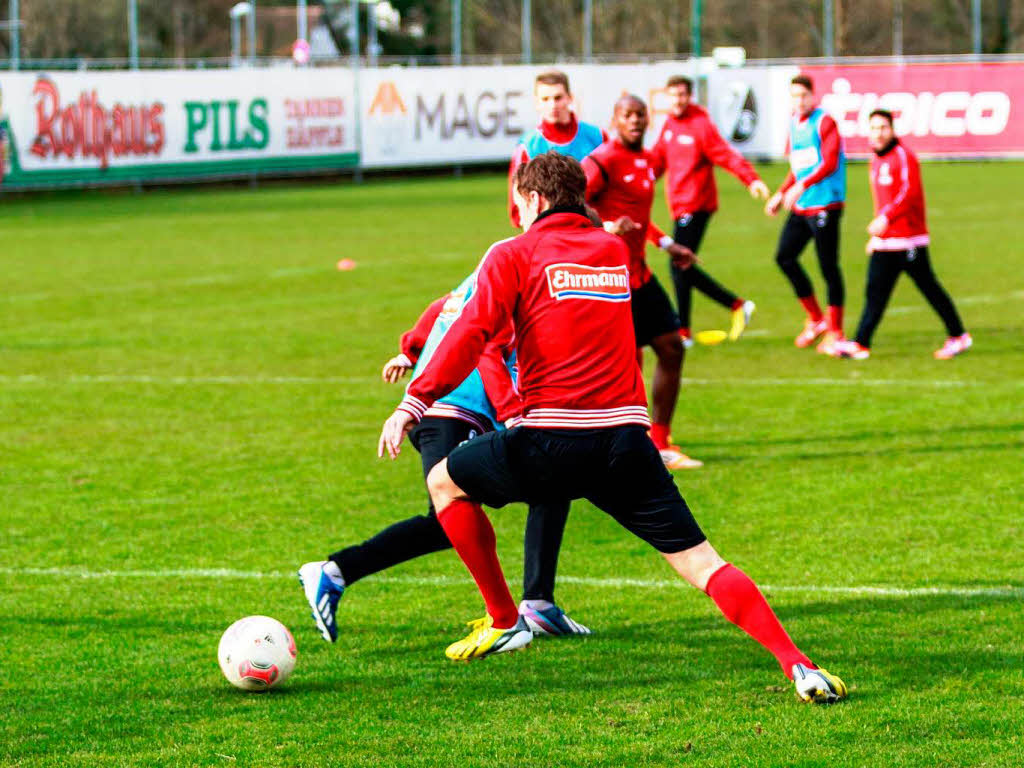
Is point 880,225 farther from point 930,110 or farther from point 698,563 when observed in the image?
point 930,110

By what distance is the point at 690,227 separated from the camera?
570 inches

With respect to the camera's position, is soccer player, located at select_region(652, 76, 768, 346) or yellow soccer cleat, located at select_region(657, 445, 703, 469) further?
soccer player, located at select_region(652, 76, 768, 346)

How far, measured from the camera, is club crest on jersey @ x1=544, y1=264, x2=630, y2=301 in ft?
17.7

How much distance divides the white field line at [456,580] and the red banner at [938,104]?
34733mm

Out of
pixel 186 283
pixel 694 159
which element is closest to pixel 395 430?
pixel 694 159

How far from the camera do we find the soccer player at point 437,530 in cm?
627

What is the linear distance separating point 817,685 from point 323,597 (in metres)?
1.93

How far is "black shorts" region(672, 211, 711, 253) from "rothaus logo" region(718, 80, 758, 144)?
29464 mm

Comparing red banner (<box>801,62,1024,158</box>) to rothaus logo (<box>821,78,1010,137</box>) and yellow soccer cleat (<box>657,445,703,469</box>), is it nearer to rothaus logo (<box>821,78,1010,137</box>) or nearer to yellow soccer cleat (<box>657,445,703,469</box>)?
rothaus logo (<box>821,78,1010,137</box>)

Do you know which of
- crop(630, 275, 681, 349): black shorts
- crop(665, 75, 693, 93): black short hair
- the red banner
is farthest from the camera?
the red banner

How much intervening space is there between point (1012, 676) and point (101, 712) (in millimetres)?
3163

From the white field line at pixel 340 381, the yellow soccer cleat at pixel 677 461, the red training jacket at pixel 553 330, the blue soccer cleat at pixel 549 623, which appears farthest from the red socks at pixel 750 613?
the white field line at pixel 340 381

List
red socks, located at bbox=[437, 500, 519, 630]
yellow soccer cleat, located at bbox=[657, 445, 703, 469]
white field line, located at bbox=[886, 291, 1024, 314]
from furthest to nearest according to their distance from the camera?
white field line, located at bbox=[886, 291, 1024, 314], yellow soccer cleat, located at bbox=[657, 445, 703, 469], red socks, located at bbox=[437, 500, 519, 630]

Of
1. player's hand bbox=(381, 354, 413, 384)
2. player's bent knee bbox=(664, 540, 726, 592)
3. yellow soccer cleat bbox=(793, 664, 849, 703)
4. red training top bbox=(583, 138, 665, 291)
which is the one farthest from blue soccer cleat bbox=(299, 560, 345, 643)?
red training top bbox=(583, 138, 665, 291)
